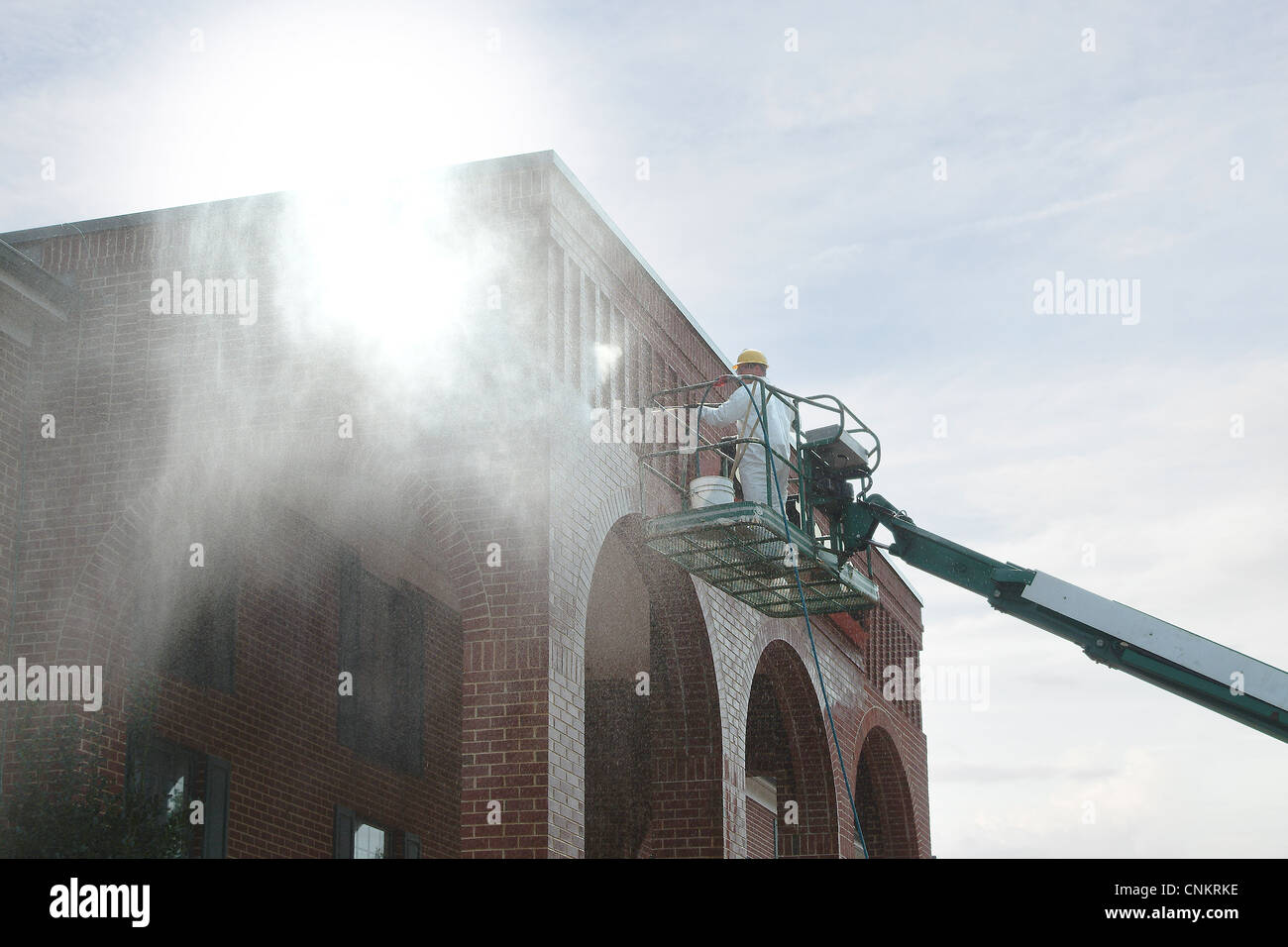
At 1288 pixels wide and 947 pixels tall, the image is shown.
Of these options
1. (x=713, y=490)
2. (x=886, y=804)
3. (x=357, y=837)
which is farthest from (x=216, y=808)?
(x=886, y=804)

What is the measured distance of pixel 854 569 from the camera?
1227 cm

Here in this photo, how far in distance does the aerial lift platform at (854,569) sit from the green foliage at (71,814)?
4193 millimetres

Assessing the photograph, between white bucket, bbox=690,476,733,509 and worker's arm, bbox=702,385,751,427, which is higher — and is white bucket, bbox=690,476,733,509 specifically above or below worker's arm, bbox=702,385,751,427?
below

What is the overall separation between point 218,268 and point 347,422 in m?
1.87

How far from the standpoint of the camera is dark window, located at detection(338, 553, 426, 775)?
16.0m

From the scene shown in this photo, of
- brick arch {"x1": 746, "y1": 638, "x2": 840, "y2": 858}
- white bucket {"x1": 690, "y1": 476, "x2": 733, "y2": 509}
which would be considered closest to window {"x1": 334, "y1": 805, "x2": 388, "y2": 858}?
brick arch {"x1": 746, "y1": 638, "x2": 840, "y2": 858}

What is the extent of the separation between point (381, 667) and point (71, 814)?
6.23 m

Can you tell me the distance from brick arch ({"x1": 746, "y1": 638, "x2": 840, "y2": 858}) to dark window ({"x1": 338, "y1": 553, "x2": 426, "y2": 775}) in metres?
3.99

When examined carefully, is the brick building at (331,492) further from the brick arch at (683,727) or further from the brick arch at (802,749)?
the brick arch at (802,749)
